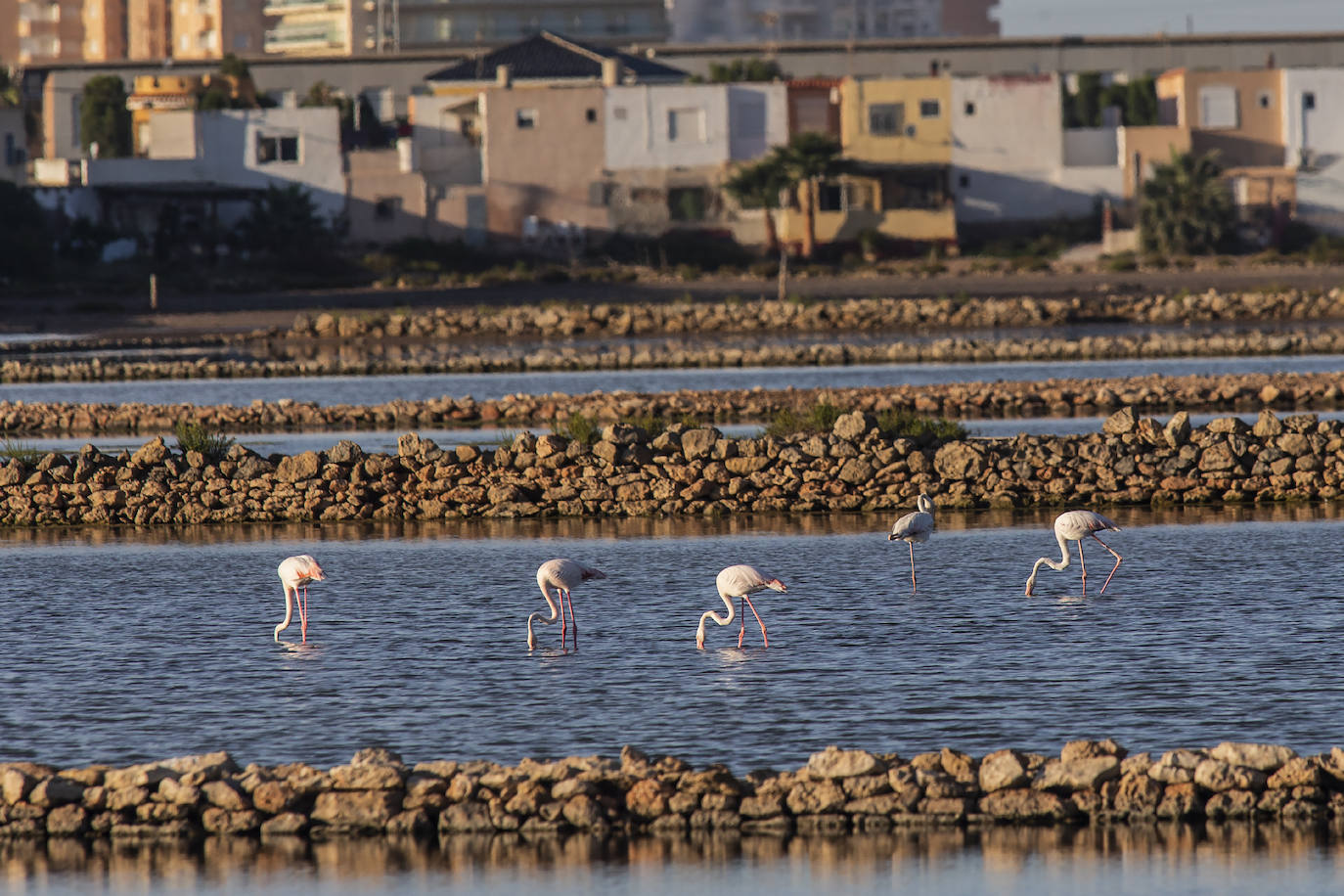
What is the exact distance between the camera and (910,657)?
1398 centimetres

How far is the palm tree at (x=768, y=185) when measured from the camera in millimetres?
80750

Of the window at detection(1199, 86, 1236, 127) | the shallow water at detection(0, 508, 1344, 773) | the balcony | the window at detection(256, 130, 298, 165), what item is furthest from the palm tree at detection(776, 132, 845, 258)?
the balcony

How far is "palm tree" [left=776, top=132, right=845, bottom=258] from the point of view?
8044 cm

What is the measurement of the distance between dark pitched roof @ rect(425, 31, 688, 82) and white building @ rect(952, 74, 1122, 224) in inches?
654

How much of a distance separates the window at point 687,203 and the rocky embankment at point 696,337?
65.7ft

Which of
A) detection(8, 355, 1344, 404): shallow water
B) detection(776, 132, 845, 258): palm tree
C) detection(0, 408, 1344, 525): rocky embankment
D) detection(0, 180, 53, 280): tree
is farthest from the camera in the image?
detection(776, 132, 845, 258): palm tree

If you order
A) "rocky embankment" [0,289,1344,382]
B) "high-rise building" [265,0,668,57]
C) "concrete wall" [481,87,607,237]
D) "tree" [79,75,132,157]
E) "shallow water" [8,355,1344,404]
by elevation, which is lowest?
"shallow water" [8,355,1344,404]

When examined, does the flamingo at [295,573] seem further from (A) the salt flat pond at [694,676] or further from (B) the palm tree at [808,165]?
(B) the palm tree at [808,165]

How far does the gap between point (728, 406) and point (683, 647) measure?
706 inches

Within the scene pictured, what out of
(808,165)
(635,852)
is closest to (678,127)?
(808,165)

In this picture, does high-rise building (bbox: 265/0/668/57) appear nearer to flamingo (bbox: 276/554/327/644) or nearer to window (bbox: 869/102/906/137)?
window (bbox: 869/102/906/137)

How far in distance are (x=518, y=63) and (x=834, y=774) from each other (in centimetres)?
8845

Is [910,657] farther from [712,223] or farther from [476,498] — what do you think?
[712,223]

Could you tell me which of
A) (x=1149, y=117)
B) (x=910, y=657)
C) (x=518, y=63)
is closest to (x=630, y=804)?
(x=910, y=657)
